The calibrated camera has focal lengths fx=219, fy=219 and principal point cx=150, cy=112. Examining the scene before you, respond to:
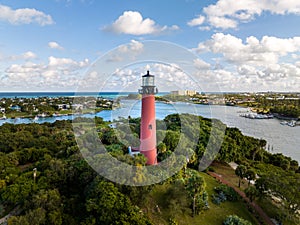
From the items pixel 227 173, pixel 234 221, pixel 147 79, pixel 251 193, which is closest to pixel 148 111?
pixel 147 79

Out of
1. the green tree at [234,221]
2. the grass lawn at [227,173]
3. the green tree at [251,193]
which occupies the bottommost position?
the grass lawn at [227,173]

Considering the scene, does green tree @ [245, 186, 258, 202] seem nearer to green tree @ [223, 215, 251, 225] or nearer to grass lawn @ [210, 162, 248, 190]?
grass lawn @ [210, 162, 248, 190]

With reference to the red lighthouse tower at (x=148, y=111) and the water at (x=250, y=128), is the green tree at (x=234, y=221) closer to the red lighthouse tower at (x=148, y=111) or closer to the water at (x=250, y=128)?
the red lighthouse tower at (x=148, y=111)

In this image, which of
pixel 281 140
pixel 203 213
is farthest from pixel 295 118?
pixel 203 213

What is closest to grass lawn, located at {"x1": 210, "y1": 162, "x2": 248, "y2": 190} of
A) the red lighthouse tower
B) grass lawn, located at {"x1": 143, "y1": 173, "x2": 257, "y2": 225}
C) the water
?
grass lawn, located at {"x1": 143, "y1": 173, "x2": 257, "y2": 225}

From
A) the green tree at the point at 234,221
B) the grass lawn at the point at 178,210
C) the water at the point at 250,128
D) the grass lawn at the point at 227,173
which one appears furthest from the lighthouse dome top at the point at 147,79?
the grass lawn at the point at 227,173

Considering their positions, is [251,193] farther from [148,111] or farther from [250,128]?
[250,128]

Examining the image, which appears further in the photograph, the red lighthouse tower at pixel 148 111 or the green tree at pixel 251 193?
the green tree at pixel 251 193

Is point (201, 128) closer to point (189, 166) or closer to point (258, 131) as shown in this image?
point (189, 166)

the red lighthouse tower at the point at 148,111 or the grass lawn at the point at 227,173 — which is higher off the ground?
the red lighthouse tower at the point at 148,111
